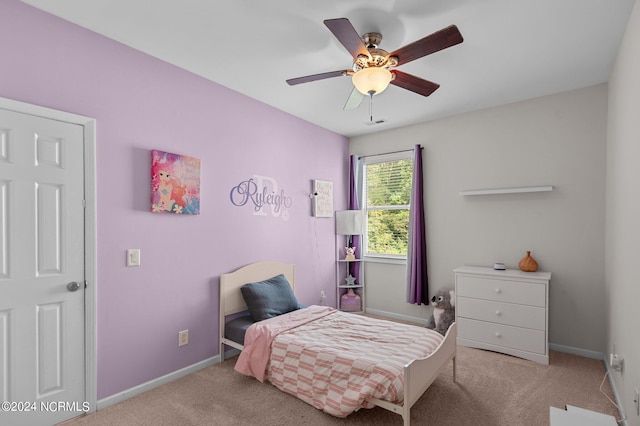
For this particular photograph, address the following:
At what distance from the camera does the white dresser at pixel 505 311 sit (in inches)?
122

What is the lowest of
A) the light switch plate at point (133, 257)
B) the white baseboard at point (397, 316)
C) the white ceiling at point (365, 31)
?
the white baseboard at point (397, 316)

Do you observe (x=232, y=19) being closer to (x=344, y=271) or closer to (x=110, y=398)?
(x=110, y=398)

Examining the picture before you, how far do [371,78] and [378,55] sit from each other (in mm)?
194

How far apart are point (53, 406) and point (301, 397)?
1.58 meters

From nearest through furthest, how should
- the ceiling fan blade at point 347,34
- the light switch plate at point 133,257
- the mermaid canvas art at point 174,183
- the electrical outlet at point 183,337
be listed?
the ceiling fan blade at point 347,34
the light switch plate at point 133,257
the mermaid canvas art at point 174,183
the electrical outlet at point 183,337

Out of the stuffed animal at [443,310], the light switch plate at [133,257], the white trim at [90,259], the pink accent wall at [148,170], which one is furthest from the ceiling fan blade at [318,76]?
the stuffed animal at [443,310]

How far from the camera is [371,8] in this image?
6.67 ft

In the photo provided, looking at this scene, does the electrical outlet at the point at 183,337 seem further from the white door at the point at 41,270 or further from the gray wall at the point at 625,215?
the gray wall at the point at 625,215


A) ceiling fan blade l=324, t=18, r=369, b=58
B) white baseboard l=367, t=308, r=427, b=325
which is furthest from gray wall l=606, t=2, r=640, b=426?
white baseboard l=367, t=308, r=427, b=325

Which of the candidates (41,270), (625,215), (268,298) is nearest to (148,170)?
(41,270)

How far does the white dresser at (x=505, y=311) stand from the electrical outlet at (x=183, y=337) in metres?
2.68

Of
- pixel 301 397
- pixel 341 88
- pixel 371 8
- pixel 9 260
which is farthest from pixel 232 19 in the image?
pixel 301 397

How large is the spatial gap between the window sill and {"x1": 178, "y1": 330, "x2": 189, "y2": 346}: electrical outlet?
8.74 ft

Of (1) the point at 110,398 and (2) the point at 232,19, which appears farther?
(1) the point at 110,398
